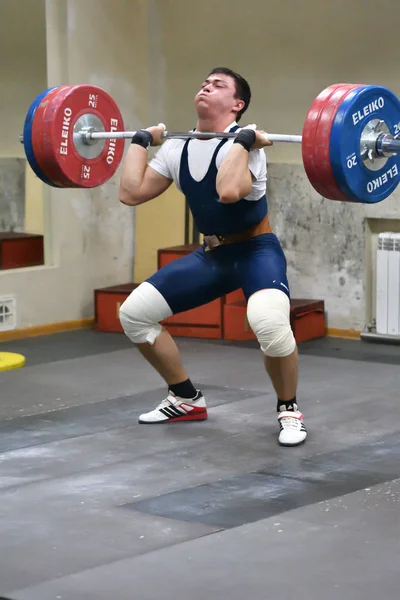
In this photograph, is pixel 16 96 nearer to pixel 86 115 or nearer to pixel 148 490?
pixel 86 115

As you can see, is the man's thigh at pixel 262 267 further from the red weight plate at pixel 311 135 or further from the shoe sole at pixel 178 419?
the shoe sole at pixel 178 419

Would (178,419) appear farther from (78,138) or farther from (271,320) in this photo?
(78,138)

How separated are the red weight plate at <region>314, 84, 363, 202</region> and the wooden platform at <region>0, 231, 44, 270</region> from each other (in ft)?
11.0

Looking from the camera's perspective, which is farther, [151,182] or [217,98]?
[151,182]

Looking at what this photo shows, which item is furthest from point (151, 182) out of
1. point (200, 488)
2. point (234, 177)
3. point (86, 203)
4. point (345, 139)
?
point (86, 203)

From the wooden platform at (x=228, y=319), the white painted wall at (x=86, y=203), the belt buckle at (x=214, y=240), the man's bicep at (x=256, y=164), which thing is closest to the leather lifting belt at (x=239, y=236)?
the belt buckle at (x=214, y=240)

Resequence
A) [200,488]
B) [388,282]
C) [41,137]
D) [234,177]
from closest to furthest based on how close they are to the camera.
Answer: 1. [200,488]
2. [234,177]
3. [41,137]
4. [388,282]

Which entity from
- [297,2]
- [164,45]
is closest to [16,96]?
[164,45]

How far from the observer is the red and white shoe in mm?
5047

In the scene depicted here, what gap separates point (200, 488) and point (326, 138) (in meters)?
1.33

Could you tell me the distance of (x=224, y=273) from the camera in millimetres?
4785

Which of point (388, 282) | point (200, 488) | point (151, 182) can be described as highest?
point (151, 182)

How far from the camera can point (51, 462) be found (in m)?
4.46

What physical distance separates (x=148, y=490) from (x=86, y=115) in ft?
6.33
